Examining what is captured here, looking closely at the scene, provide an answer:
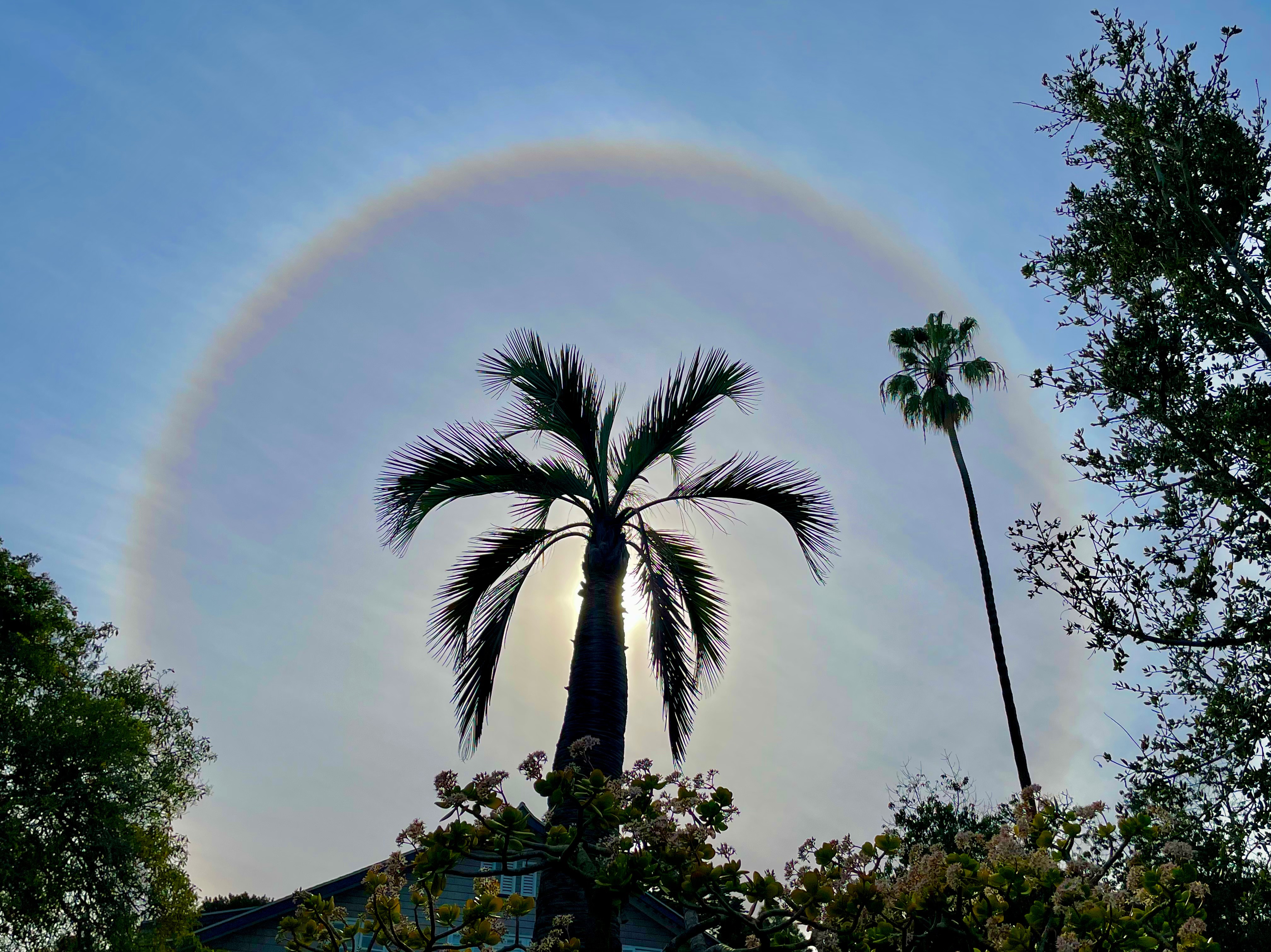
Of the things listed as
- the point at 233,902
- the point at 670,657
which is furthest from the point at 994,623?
the point at 233,902

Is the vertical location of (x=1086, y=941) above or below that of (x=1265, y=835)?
below

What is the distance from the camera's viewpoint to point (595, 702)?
8.22 m

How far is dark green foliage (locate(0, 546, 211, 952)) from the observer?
661 inches

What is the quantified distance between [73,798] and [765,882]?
59.0 ft

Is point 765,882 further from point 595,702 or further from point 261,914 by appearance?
point 261,914

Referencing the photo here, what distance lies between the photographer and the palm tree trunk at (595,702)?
682cm

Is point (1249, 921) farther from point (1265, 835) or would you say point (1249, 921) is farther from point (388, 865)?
point (388, 865)

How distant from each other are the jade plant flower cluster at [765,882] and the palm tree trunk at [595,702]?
1584 mm

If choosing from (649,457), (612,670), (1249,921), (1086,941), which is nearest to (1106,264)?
(649,457)

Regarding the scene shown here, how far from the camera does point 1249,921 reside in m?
11.0

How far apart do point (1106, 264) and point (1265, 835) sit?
6319 mm

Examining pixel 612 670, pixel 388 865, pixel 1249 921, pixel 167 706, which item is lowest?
pixel 388 865

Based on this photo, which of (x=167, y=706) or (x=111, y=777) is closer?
(x=111, y=777)

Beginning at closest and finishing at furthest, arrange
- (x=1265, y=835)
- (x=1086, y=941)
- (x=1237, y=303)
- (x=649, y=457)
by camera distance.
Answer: (x=1086, y=941)
(x=1265, y=835)
(x=1237, y=303)
(x=649, y=457)
